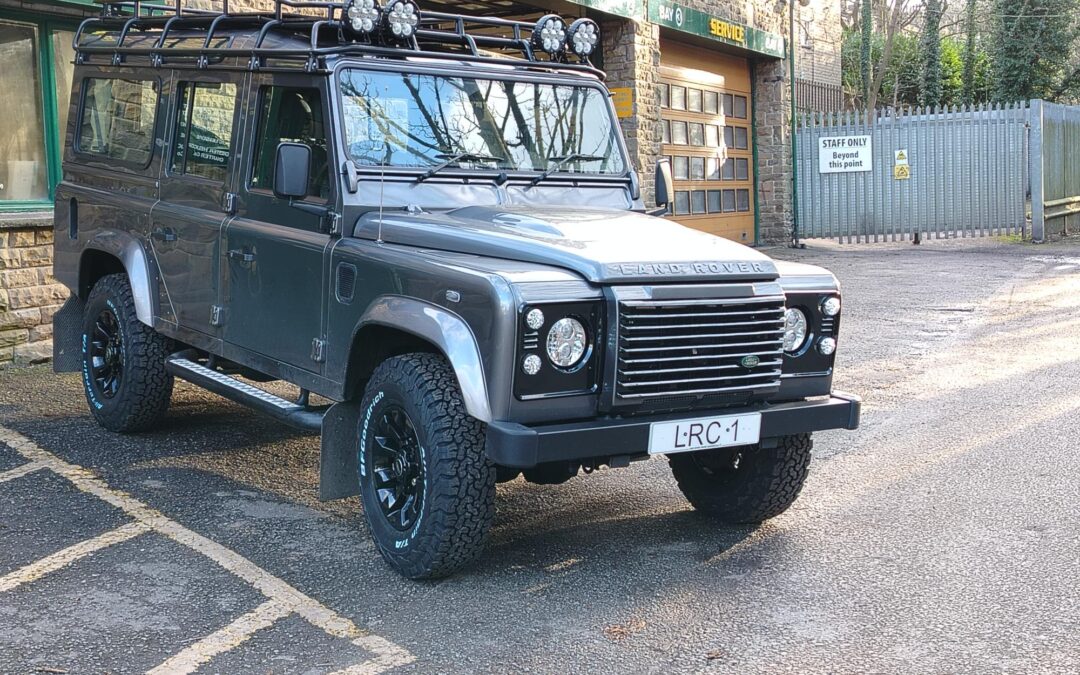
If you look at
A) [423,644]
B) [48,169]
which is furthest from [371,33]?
[48,169]

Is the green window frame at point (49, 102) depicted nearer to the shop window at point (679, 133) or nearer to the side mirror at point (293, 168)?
the side mirror at point (293, 168)

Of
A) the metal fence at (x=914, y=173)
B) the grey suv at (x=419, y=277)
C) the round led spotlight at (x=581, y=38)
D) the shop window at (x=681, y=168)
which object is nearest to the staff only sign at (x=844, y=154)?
the metal fence at (x=914, y=173)

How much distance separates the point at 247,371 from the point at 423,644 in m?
2.75

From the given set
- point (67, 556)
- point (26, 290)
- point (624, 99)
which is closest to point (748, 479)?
point (67, 556)

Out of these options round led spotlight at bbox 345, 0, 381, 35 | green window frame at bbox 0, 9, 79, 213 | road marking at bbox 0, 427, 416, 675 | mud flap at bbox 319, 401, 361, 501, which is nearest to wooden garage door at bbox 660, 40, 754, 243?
green window frame at bbox 0, 9, 79, 213

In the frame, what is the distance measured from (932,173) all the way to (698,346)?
15929 millimetres

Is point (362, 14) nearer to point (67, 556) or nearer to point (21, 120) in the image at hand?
point (67, 556)

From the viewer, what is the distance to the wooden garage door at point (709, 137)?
54.4ft

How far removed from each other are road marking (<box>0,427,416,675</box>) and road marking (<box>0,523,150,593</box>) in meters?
0.10

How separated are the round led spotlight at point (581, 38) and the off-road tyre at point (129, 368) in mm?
2777

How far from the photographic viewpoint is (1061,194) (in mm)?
20172

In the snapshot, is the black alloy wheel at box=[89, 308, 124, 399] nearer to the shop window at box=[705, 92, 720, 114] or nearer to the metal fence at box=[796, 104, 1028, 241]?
the shop window at box=[705, 92, 720, 114]

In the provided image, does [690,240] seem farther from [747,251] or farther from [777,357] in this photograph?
[777,357]

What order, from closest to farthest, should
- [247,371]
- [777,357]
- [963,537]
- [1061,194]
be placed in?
[777,357] < [963,537] < [247,371] < [1061,194]
